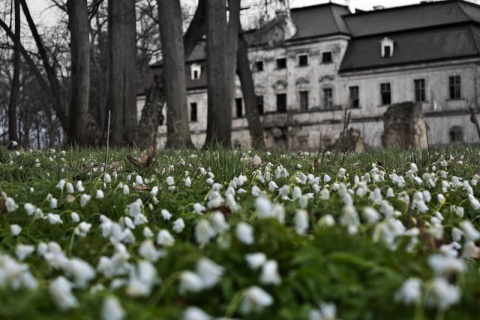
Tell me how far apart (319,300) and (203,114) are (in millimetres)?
56469

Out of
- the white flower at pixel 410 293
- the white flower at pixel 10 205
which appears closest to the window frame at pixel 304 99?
the white flower at pixel 10 205

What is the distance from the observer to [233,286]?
2.55 meters

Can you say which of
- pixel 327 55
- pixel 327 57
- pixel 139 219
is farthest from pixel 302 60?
pixel 139 219

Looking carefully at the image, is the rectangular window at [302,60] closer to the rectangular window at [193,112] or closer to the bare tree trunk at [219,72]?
the rectangular window at [193,112]

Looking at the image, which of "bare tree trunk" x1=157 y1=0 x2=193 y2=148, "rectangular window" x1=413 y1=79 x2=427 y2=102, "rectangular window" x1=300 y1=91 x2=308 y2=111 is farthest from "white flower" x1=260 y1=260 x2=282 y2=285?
"rectangular window" x1=300 y1=91 x2=308 y2=111

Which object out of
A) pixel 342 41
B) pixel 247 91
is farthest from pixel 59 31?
pixel 342 41

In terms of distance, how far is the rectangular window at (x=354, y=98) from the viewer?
54.0m

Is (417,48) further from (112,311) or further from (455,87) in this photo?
(112,311)

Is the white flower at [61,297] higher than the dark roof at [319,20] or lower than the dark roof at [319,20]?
lower

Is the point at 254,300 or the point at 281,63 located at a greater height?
the point at 281,63

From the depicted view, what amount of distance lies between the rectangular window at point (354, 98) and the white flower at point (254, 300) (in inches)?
2059

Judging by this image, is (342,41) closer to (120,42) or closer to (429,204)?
(120,42)

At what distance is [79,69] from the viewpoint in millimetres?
19125

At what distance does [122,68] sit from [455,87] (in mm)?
35619
